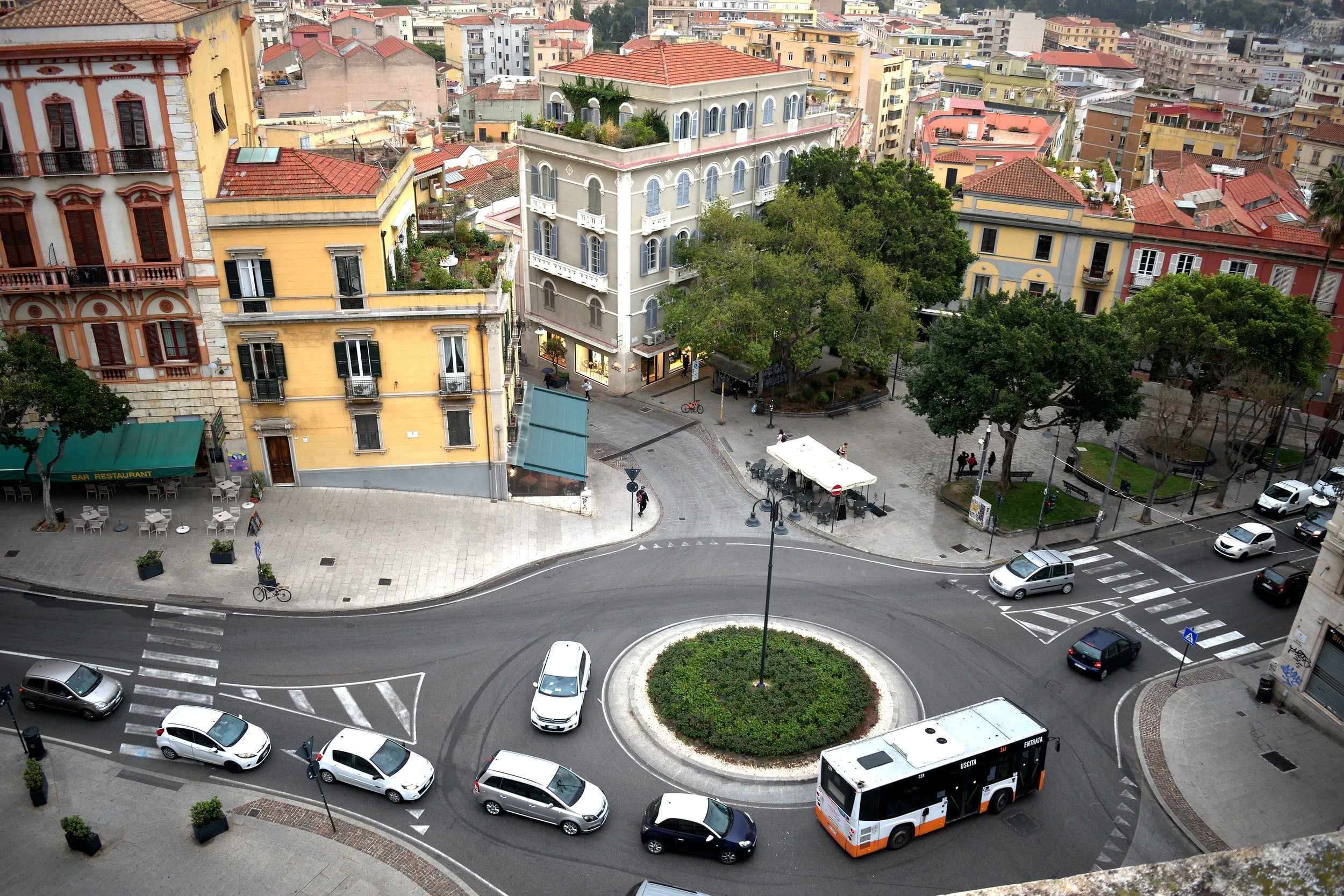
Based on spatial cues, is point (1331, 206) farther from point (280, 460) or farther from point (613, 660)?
point (280, 460)

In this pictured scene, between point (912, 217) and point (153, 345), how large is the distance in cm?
4072

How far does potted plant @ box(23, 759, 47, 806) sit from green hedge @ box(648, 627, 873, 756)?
16952mm

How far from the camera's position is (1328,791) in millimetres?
28094

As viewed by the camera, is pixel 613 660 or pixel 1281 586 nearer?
pixel 613 660

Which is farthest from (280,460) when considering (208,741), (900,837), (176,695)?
(900,837)

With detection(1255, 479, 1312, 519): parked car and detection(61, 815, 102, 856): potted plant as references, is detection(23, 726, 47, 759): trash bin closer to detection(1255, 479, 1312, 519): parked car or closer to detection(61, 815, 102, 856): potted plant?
detection(61, 815, 102, 856): potted plant

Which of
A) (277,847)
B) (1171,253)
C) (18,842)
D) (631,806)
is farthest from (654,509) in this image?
(1171,253)

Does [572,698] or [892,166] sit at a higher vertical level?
[892,166]

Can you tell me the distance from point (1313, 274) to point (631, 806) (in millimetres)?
51581

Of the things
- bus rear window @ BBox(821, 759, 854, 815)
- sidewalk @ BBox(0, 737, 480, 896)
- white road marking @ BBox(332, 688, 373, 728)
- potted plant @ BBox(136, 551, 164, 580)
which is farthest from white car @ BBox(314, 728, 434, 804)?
potted plant @ BBox(136, 551, 164, 580)

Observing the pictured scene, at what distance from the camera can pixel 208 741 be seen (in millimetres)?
26391

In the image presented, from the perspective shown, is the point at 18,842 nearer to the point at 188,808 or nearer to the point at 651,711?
the point at 188,808

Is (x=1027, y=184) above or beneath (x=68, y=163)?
beneath

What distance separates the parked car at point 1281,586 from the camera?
37.6m
